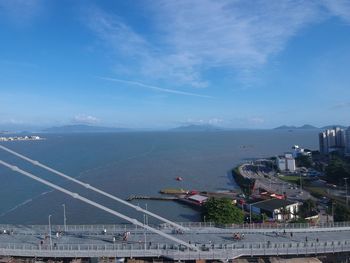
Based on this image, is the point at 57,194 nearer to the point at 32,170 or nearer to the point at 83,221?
the point at 83,221

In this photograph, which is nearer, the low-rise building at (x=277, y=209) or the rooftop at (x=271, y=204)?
the low-rise building at (x=277, y=209)

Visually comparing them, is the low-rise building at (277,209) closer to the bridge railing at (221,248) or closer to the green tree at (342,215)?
the green tree at (342,215)

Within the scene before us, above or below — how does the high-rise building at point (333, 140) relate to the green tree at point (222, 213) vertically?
above

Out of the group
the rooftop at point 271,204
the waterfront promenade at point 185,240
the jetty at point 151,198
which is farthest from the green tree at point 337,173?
the waterfront promenade at point 185,240

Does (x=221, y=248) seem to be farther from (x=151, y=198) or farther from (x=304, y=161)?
(x=304, y=161)

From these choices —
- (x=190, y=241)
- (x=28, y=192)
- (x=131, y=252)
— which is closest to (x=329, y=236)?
(x=190, y=241)

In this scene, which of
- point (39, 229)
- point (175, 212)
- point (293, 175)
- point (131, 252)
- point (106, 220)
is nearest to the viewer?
point (131, 252)
